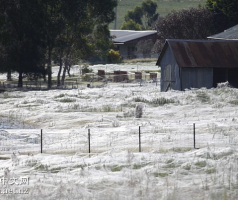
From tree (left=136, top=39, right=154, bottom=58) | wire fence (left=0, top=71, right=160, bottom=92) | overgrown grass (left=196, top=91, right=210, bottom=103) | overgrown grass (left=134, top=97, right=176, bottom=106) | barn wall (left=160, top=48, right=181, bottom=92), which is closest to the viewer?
overgrown grass (left=196, top=91, right=210, bottom=103)

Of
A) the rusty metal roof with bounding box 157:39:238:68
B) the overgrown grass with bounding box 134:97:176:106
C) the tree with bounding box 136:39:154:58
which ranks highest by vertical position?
the tree with bounding box 136:39:154:58

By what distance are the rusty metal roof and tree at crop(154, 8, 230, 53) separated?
3246cm

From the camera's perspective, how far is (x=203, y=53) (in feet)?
133

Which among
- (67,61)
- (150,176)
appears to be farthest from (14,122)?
(67,61)

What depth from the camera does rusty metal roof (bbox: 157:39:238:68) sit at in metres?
39.9

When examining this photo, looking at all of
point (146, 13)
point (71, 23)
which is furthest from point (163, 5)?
point (71, 23)

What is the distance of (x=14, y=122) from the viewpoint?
27.7m

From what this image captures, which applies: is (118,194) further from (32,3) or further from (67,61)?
(67,61)

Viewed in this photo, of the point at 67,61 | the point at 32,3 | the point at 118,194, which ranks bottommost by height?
the point at 118,194

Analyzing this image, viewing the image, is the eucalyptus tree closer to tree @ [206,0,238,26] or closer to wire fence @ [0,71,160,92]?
wire fence @ [0,71,160,92]

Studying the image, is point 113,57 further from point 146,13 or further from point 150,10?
point 146,13

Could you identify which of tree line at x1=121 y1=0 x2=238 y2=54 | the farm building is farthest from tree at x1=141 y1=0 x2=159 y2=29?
the farm building

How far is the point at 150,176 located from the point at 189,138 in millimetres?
5189

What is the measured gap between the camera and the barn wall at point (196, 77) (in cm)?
3975
